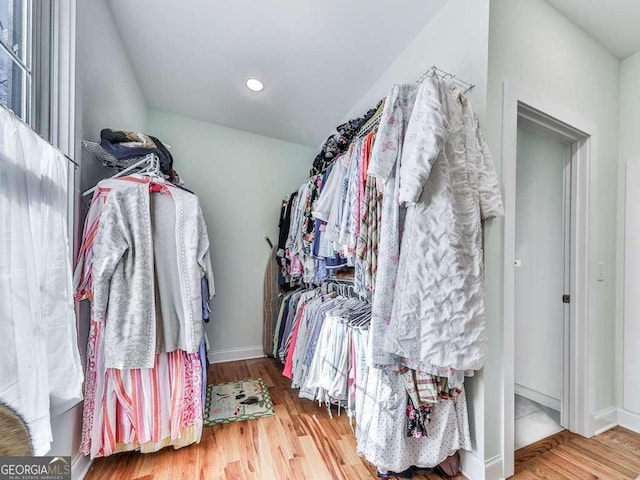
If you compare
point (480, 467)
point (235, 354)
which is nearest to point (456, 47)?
point (480, 467)

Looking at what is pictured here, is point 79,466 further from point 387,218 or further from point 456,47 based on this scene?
point 456,47

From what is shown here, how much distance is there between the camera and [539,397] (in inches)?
81.0

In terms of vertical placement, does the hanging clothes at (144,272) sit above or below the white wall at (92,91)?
below

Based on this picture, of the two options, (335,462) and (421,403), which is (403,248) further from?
(335,462)

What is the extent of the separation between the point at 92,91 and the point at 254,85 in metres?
1.14

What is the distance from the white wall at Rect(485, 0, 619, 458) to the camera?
1289 millimetres

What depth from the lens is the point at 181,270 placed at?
142 centimetres

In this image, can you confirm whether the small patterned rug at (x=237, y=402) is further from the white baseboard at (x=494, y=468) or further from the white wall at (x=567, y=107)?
the white wall at (x=567, y=107)

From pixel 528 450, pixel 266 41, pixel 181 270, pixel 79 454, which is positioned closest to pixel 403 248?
pixel 181 270

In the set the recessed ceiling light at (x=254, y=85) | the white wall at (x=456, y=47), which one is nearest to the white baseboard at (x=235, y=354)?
the recessed ceiling light at (x=254, y=85)

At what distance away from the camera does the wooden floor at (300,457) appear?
1322 mm

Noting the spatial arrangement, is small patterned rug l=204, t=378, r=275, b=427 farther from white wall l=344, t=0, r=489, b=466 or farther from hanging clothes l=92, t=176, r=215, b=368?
white wall l=344, t=0, r=489, b=466

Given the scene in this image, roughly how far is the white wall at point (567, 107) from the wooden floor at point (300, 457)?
1.02ft

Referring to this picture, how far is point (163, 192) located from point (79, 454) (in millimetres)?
1359
